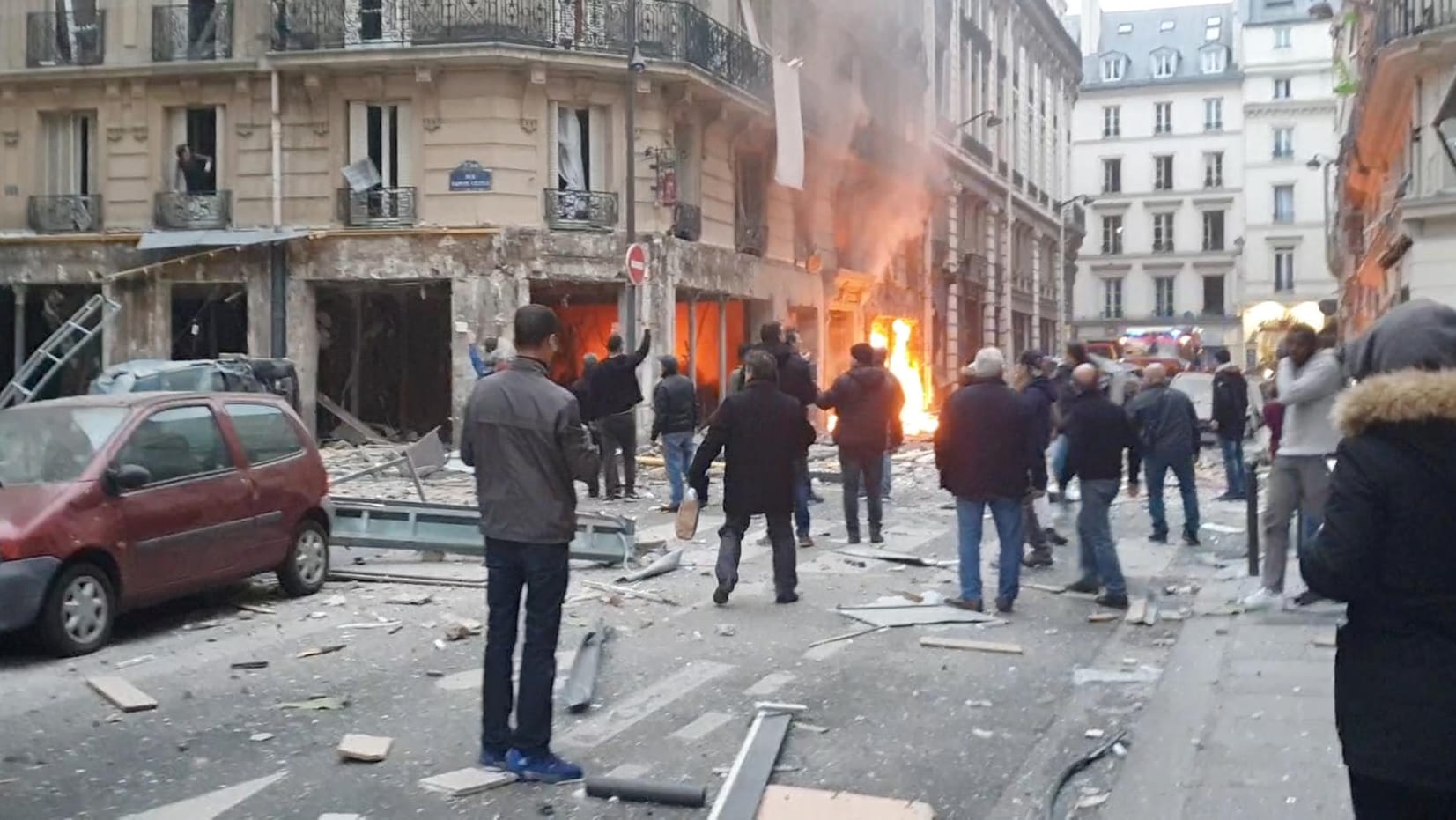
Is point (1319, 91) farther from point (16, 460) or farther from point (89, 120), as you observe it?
point (16, 460)

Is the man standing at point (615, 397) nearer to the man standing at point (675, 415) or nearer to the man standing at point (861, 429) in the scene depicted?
the man standing at point (675, 415)

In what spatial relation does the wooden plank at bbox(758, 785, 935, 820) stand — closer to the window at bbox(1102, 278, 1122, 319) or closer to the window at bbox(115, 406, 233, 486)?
the window at bbox(115, 406, 233, 486)

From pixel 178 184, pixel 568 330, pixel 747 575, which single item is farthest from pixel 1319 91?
pixel 747 575

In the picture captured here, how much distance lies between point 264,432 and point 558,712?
4031 mm

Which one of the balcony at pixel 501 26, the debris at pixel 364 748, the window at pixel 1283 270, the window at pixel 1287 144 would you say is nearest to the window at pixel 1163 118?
the window at pixel 1287 144

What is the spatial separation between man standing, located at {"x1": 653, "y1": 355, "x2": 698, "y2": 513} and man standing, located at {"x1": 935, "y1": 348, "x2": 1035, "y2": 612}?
5.48 meters

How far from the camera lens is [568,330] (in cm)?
2600

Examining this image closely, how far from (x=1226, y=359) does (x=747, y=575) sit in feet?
29.9

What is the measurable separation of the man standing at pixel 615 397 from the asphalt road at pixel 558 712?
17.0 ft

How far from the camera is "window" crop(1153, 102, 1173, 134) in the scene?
240ft

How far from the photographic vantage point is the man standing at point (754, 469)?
9.25 metres

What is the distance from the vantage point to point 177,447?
28.3 ft

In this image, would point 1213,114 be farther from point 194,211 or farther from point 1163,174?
point 194,211

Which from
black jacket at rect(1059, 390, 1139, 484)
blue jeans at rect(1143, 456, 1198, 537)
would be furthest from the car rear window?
blue jeans at rect(1143, 456, 1198, 537)
